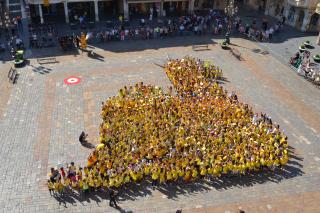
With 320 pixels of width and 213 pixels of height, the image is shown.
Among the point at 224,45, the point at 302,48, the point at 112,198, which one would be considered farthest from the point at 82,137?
the point at 302,48

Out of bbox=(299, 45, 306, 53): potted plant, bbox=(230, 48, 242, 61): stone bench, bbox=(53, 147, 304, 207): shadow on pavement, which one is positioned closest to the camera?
bbox=(53, 147, 304, 207): shadow on pavement

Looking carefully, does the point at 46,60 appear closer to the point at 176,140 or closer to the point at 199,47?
the point at 199,47

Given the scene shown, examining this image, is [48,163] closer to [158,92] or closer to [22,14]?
[158,92]

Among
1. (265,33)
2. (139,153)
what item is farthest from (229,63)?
(139,153)

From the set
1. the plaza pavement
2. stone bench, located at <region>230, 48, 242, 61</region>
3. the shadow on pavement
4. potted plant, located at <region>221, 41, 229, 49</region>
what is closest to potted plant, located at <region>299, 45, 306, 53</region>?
the plaza pavement

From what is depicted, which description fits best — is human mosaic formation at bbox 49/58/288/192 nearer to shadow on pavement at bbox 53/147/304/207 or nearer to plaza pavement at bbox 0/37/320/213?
shadow on pavement at bbox 53/147/304/207

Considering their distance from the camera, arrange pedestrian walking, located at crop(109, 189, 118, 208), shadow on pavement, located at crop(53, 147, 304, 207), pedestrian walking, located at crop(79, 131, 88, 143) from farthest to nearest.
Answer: pedestrian walking, located at crop(79, 131, 88, 143) < shadow on pavement, located at crop(53, 147, 304, 207) < pedestrian walking, located at crop(109, 189, 118, 208)
